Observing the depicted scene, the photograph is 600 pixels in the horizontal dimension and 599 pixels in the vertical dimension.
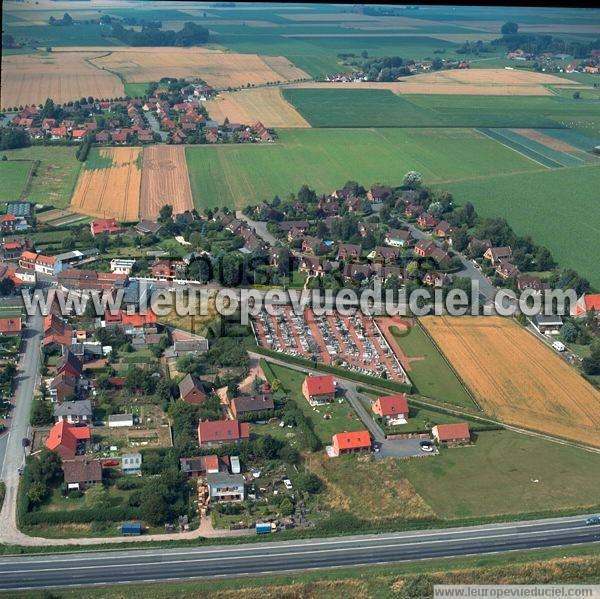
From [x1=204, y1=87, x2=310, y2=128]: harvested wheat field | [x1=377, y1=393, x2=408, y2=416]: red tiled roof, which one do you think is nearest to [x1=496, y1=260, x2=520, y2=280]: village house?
[x1=377, y1=393, x2=408, y2=416]: red tiled roof

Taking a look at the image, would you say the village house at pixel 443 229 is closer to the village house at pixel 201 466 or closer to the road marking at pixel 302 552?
the village house at pixel 201 466

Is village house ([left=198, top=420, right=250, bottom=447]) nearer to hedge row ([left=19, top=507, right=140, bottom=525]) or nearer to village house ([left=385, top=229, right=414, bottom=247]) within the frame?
hedge row ([left=19, top=507, right=140, bottom=525])

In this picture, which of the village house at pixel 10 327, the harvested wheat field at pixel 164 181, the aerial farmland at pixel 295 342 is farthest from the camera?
the harvested wheat field at pixel 164 181

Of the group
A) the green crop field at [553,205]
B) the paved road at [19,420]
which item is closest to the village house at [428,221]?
the green crop field at [553,205]

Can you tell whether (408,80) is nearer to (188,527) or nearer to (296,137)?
(296,137)

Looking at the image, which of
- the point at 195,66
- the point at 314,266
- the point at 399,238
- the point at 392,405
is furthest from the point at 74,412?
the point at 195,66
